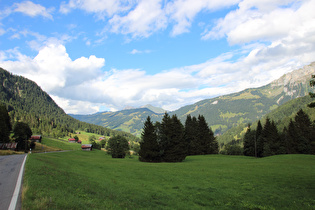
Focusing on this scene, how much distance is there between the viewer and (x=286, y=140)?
77688 mm

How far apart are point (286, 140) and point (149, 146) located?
210 feet

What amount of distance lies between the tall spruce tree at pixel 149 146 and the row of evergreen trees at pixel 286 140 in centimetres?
4765

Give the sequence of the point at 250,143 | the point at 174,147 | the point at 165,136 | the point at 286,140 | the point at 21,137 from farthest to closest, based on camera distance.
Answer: the point at 21,137 → the point at 250,143 → the point at 286,140 → the point at 165,136 → the point at 174,147

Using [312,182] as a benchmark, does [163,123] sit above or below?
above

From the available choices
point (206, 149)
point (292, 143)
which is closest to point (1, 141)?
point (206, 149)

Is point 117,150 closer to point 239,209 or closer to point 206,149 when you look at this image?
point 206,149

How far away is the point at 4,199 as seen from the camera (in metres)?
10.5

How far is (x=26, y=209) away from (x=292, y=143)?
9560 cm

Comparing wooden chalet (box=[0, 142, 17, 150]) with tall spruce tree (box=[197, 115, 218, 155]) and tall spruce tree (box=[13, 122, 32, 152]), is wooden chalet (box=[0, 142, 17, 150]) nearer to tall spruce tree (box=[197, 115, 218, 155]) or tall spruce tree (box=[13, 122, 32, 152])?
tall spruce tree (box=[13, 122, 32, 152])

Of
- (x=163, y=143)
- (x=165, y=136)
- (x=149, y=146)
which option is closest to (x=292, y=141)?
(x=165, y=136)

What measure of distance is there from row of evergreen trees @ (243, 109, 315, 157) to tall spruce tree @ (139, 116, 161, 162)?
156 feet

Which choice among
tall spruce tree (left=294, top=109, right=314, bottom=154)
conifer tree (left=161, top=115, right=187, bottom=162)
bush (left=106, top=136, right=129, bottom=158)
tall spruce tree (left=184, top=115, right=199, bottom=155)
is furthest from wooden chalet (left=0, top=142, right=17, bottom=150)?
tall spruce tree (left=294, top=109, right=314, bottom=154)

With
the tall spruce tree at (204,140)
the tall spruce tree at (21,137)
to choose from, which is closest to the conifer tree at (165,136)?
the tall spruce tree at (204,140)

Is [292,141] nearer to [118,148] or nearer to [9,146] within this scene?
[118,148]
